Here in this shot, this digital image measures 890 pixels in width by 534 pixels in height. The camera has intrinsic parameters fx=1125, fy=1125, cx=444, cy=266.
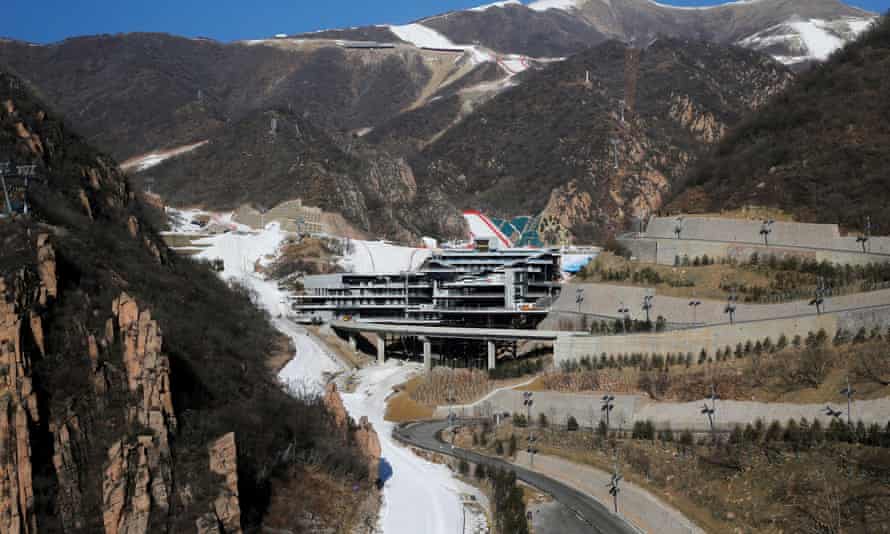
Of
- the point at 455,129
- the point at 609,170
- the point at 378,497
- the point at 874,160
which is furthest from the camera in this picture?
the point at 455,129

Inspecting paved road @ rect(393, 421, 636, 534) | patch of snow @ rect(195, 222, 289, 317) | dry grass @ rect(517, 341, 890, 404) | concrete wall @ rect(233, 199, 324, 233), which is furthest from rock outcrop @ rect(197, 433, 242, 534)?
concrete wall @ rect(233, 199, 324, 233)

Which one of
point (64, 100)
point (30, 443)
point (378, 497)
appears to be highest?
point (64, 100)

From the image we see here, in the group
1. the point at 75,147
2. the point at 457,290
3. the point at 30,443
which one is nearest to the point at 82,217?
the point at 75,147

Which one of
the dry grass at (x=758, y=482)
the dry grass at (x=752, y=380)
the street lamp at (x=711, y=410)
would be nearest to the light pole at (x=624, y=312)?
the dry grass at (x=752, y=380)

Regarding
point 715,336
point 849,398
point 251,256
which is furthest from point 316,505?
point 251,256

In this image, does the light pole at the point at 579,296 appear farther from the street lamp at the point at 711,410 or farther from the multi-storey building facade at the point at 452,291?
the street lamp at the point at 711,410

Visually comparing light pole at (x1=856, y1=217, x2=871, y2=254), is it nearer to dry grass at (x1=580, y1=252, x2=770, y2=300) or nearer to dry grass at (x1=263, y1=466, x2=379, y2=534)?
dry grass at (x1=580, y1=252, x2=770, y2=300)

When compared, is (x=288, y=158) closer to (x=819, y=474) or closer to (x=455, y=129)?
(x=455, y=129)
